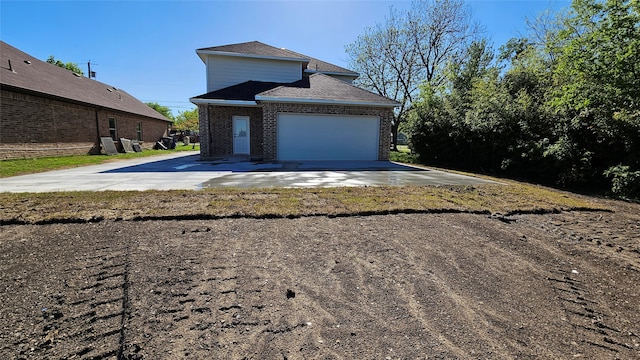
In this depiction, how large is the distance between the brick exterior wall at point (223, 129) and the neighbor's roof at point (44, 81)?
6751 millimetres

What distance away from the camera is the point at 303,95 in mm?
12273

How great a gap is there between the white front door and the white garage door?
105 inches

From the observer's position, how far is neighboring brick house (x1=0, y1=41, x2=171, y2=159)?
37.3 feet

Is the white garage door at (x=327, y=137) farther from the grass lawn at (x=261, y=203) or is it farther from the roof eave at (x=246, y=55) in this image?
the grass lawn at (x=261, y=203)

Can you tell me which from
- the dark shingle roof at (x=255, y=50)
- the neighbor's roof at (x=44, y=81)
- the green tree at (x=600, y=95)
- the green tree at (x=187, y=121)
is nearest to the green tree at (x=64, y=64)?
the green tree at (x=187, y=121)

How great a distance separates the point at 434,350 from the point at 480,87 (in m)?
13.8

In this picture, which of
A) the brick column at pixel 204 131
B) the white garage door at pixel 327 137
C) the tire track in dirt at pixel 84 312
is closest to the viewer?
the tire track in dirt at pixel 84 312

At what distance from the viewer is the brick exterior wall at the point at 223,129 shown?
1330 centimetres

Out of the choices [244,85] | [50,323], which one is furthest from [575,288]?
[244,85]

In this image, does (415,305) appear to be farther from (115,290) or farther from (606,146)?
(606,146)

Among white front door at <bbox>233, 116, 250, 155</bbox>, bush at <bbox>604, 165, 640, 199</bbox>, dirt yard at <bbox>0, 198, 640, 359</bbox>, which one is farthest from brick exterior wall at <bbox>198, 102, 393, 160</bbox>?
dirt yard at <bbox>0, 198, 640, 359</bbox>

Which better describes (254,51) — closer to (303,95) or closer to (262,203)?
(303,95)

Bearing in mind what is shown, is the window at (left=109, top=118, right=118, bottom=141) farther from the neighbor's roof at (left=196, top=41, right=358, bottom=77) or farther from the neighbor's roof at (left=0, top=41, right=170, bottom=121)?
the neighbor's roof at (left=196, top=41, right=358, bottom=77)

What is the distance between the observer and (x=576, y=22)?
837cm
